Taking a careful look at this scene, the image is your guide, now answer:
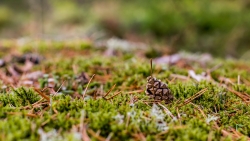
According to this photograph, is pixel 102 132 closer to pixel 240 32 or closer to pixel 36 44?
pixel 36 44

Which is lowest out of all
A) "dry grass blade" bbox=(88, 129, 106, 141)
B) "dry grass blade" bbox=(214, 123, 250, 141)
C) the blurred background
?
"dry grass blade" bbox=(214, 123, 250, 141)

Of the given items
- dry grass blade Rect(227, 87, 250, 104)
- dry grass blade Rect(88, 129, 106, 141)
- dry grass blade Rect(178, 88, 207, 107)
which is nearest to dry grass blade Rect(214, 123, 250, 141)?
dry grass blade Rect(178, 88, 207, 107)

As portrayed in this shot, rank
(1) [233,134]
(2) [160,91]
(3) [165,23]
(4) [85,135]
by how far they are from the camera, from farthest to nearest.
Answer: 1. (3) [165,23]
2. (2) [160,91]
3. (1) [233,134]
4. (4) [85,135]

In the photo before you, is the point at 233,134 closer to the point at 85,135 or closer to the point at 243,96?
the point at 243,96

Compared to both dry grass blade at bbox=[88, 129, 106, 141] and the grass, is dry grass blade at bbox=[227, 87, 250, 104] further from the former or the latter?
dry grass blade at bbox=[88, 129, 106, 141]

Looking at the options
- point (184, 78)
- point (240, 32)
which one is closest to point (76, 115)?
point (184, 78)

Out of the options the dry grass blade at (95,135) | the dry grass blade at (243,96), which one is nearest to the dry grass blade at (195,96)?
the dry grass blade at (243,96)

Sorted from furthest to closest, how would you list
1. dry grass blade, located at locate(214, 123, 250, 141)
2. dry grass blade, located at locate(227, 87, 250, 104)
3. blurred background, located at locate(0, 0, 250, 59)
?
blurred background, located at locate(0, 0, 250, 59) → dry grass blade, located at locate(227, 87, 250, 104) → dry grass blade, located at locate(214, 123, 250, 141)

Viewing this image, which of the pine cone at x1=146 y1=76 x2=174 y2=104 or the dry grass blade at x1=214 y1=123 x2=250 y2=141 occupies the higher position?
the pine cone at x1=146 y1=76 x2=174 y2=104

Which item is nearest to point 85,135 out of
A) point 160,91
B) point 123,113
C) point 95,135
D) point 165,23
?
point 95,135
